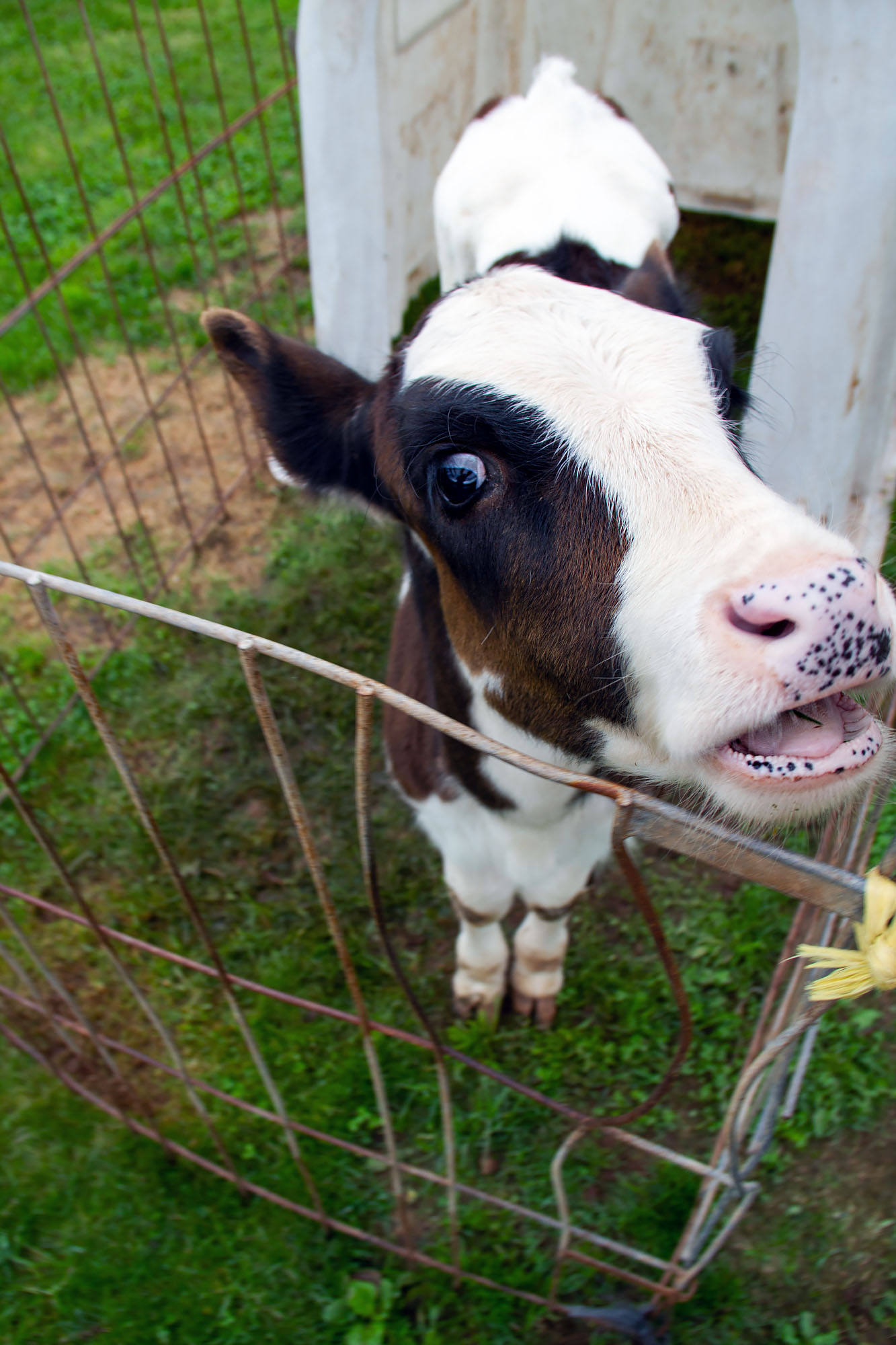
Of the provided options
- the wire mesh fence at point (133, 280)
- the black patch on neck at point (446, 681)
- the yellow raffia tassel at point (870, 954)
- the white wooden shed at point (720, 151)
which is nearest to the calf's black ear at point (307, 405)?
the black patch on neck at point (446, 681)

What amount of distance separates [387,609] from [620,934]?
1544 millimetres

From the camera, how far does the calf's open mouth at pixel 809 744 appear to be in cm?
118

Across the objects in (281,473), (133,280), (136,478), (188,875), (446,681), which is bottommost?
(188,875)

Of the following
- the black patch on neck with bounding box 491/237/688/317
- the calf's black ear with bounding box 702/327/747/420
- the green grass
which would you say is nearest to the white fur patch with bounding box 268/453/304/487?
the black patch on neck with bounding box 491/237/688/317

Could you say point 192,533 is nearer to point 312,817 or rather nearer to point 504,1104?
point 312,817

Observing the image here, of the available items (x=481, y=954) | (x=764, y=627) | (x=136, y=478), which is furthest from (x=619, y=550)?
(x=136, y=478)

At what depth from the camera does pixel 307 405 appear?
2.02m

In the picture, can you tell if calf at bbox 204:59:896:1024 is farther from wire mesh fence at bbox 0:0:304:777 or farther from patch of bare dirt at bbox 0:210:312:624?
patch of bare dirt at bbox 0:210:312:624

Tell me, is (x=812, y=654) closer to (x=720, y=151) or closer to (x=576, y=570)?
(x=576, y=570)

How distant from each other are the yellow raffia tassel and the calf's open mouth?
6.8 inches

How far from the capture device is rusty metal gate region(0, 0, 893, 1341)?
4.28ft

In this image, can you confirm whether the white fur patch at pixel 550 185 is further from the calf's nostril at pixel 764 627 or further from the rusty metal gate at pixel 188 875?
the calf's nostril at pixel 764 627

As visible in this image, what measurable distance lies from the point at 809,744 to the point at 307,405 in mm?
1265

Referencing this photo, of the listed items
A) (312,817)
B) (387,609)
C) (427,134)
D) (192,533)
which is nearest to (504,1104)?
(312,817)
